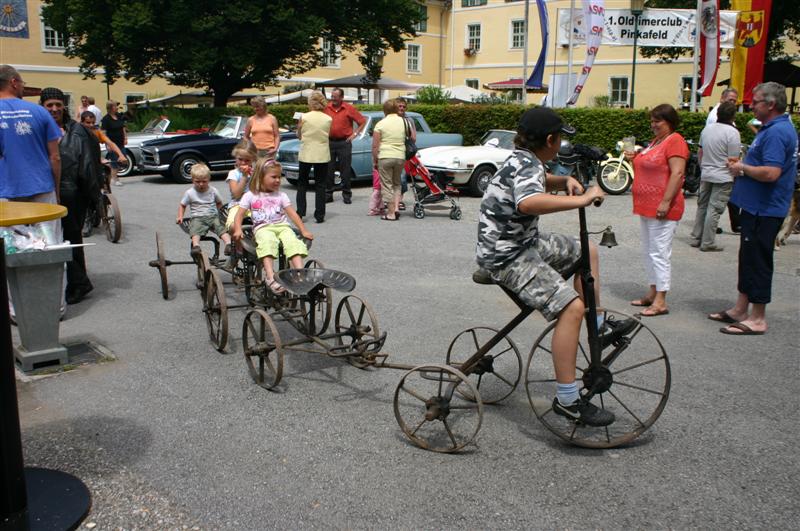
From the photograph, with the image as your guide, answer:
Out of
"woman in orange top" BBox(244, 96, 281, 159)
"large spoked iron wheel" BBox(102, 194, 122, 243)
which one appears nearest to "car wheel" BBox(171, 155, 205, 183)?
"woman in orange top" BBox(244, 96, 281, 159)

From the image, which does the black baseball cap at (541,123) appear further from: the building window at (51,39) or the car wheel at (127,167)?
the building window at (51,39)

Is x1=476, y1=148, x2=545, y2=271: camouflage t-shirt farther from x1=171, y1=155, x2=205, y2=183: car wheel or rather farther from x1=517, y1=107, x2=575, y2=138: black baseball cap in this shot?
x1=171, y1=155, x2=205, y2=183: car wheel

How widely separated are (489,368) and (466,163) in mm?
11654

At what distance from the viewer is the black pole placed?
3225mm

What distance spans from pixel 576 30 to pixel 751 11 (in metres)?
4.50

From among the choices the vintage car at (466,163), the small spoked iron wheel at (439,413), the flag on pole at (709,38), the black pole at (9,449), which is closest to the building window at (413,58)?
the flag on pole at (709,38)

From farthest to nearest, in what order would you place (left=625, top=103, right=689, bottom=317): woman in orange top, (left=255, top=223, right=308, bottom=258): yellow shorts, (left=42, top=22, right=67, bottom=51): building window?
(left=42, top=22, right=67, bottom=51): building window < (left=625, top=103, right=689, bottom=317): woman in orange top < (left=255, top=223, right=308, bottom=258): yellow shorts

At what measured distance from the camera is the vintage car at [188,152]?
18234 mm

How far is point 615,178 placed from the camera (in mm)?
17391

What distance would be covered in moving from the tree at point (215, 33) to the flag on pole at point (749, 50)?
59.7ft

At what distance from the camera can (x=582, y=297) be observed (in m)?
4.41

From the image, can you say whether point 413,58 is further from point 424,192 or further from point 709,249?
point 709,249

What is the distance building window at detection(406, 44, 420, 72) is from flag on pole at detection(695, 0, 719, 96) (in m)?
38.4

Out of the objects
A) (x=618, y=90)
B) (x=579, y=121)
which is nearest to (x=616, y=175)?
(x=579, y=121)
